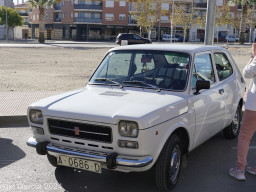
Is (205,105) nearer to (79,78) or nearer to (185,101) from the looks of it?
(185,101)

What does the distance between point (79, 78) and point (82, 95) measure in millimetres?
9618

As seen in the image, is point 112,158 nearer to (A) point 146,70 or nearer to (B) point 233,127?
(A) point 146,70

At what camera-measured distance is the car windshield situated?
4492 millimetres

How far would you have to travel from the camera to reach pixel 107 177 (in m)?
4.45

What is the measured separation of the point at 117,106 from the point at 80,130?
484 millimetres

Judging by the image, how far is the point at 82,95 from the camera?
171 inches

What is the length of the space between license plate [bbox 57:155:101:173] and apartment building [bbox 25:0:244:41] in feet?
218

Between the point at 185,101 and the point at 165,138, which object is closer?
the point at 165,138

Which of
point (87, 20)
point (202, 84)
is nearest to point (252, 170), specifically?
point (202, 84)

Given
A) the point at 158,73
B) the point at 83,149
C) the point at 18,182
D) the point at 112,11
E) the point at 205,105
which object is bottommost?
the point at 18,182

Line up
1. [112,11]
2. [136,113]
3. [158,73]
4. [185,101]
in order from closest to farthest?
1. [136,113]
2. [185,101]
3. [158,73]
4. [112,11]

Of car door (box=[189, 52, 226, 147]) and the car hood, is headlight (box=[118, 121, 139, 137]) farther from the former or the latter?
car door (box=[189, 52, 226, 147])

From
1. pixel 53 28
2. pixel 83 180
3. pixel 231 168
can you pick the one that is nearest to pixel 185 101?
pixel 231 168

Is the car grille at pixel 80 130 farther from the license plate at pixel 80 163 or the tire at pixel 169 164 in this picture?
the tire at pixel 169 164
